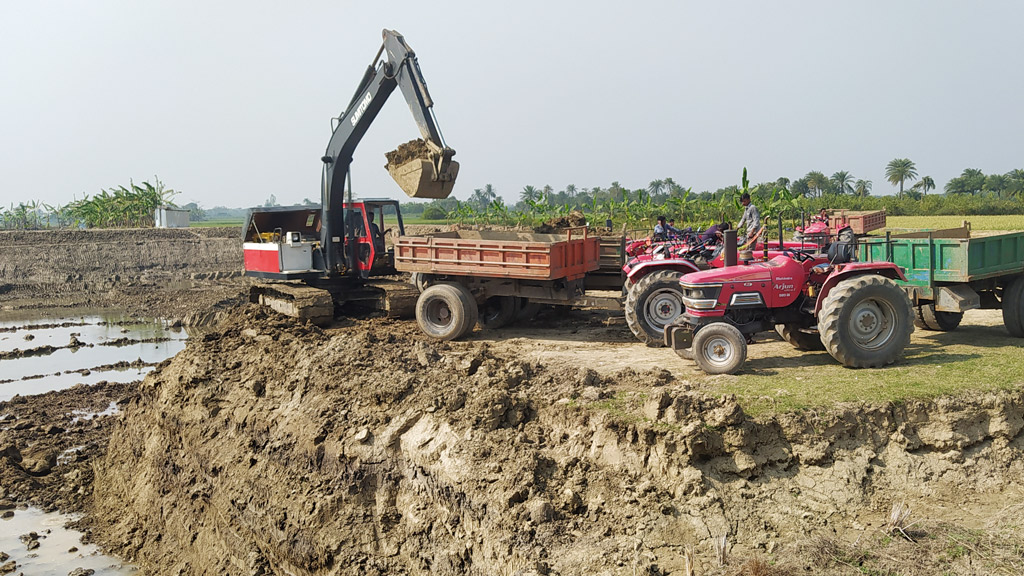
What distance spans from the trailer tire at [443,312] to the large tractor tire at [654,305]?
8.59 feet

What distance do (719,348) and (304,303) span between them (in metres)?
7.94

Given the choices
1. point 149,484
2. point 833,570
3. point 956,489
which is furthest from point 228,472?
point 956,489

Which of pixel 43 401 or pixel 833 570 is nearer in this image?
pixel 833 570

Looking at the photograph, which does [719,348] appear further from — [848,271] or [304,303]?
[304,303]

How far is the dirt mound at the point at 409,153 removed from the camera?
12.9 m

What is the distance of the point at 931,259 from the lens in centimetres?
984

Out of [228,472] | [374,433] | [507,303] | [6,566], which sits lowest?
[6,566]

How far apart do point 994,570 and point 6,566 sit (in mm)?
10057

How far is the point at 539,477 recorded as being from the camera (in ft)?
22.5

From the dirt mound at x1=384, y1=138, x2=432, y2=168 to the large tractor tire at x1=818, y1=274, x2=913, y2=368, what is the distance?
695 centimetres

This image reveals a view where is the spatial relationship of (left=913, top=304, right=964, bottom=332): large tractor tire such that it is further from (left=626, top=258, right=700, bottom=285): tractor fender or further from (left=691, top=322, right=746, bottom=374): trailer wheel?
(left=691, top=322, right=746, bottom=374): trailer wheel

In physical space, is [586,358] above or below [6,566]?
above

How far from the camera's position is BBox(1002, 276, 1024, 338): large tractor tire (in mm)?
10023

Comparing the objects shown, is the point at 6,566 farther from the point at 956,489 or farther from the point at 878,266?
the point at 878,266
